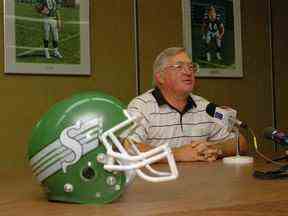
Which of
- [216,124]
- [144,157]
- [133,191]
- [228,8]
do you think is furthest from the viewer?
[228,8]

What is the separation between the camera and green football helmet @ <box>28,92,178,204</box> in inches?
36.8

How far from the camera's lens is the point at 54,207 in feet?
3.12

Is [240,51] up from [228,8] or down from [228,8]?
down

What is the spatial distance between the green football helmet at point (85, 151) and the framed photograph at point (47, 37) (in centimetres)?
→ 210

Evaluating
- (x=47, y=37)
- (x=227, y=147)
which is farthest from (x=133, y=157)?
(x=47, y=37)

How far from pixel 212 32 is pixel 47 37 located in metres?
1.37

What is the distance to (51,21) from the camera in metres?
3.12

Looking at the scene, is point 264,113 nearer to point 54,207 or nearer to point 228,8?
point 228,8

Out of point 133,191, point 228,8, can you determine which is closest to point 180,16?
point 228,8

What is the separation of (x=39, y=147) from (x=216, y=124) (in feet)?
6.87

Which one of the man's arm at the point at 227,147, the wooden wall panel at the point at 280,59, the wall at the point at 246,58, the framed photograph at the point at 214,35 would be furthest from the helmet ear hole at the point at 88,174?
the wooden wall panel at the point at 280,59

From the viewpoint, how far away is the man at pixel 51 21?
308 cm

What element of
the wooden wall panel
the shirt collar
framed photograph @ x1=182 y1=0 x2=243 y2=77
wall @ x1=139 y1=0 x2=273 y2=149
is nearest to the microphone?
the shirt collar

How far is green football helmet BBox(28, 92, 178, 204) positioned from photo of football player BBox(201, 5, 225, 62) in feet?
9.47
